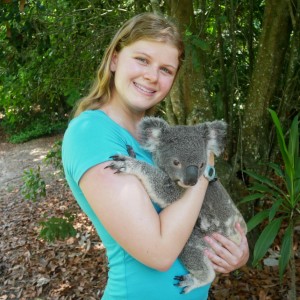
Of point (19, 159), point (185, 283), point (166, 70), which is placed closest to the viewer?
point (185, 283)

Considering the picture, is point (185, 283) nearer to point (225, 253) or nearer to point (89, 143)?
point (225, 253)

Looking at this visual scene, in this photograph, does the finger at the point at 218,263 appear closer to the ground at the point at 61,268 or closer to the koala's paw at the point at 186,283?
the koala's paw at the point at 186,283

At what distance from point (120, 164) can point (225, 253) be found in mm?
700

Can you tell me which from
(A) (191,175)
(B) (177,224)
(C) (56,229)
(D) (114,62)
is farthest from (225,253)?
(C) (56,229)

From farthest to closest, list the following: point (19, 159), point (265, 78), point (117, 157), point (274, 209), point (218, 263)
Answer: point (19, 159)
point (265, 78)
point (274, 209)
point (218, 263)
point (117, 157)

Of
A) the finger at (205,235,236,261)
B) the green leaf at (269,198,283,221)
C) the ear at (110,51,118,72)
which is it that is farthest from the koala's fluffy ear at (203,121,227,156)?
the green leaf at (269,198,283,221)

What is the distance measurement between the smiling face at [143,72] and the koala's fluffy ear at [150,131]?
120mm

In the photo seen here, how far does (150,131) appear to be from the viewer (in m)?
1.90

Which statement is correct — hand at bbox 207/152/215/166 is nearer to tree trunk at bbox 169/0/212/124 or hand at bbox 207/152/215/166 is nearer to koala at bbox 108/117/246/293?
koala at bbox 108/117/246/293

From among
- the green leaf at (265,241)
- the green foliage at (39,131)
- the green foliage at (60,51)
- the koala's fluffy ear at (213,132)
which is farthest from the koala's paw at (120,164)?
the green foliage at (39,131)

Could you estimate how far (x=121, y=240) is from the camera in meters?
1.37

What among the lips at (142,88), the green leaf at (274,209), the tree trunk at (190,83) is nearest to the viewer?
the lips at (142,88)

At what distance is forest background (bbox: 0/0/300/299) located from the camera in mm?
2877

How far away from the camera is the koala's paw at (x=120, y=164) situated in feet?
4.69
